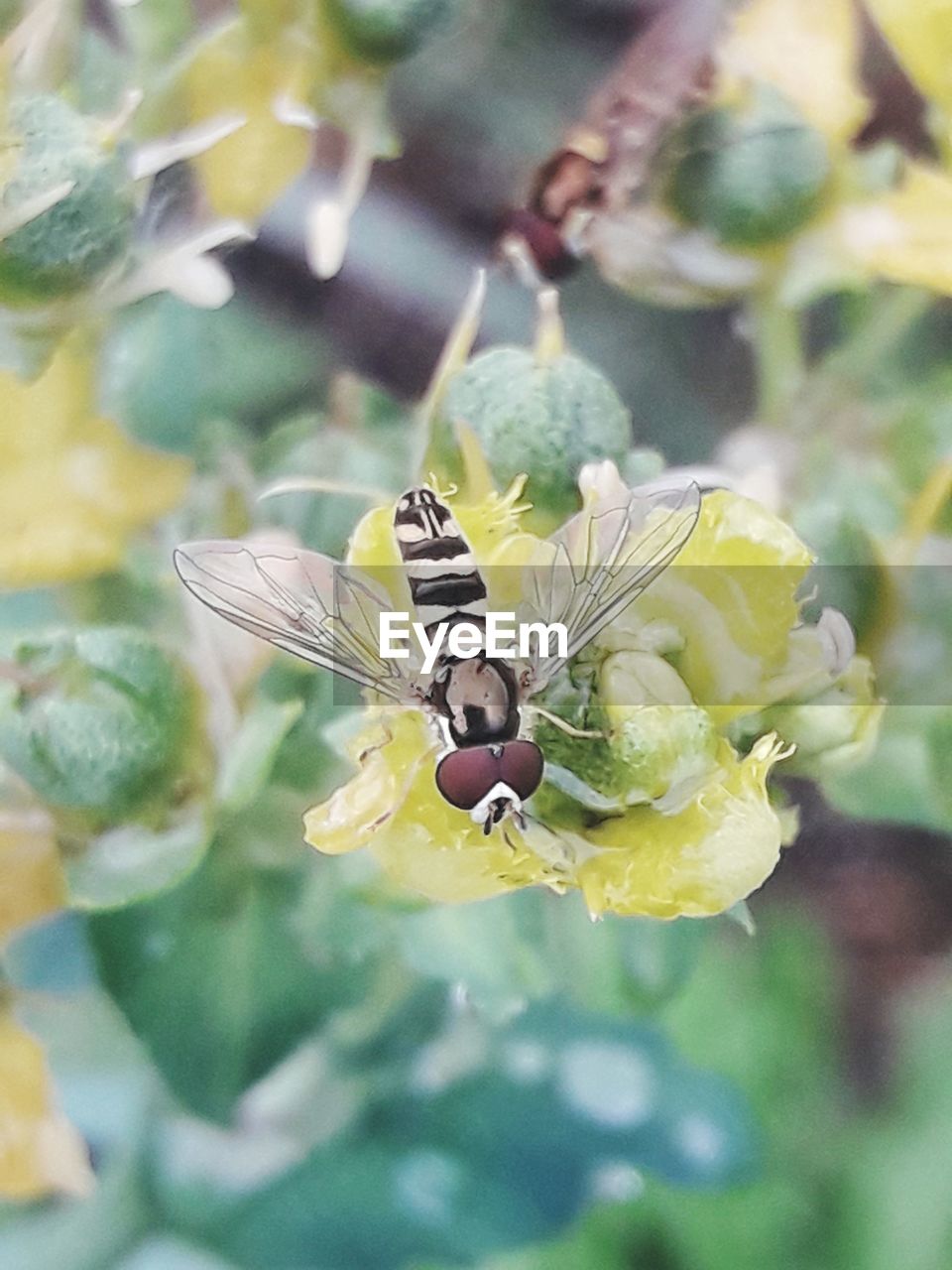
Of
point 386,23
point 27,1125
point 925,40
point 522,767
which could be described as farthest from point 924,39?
point 27,1125

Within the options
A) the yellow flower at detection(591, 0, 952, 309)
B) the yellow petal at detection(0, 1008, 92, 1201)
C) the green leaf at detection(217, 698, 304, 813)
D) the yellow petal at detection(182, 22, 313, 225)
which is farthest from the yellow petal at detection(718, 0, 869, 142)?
the yellow petal at detection(0, 1008, 92, 1201)

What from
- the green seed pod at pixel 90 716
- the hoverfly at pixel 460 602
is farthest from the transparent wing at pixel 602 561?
the green seed pod at pixel 90 716

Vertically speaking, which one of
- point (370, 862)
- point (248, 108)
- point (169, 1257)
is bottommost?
point (169, 1257)

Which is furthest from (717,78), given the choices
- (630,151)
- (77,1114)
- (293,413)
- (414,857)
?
(77,1114)

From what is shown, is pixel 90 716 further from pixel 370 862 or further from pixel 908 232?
pixel 908 232

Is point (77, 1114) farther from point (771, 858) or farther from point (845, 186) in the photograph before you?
point (845, 186)

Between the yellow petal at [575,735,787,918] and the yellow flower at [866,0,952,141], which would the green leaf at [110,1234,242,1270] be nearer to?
the yellow petal at [575,735,787,918]
